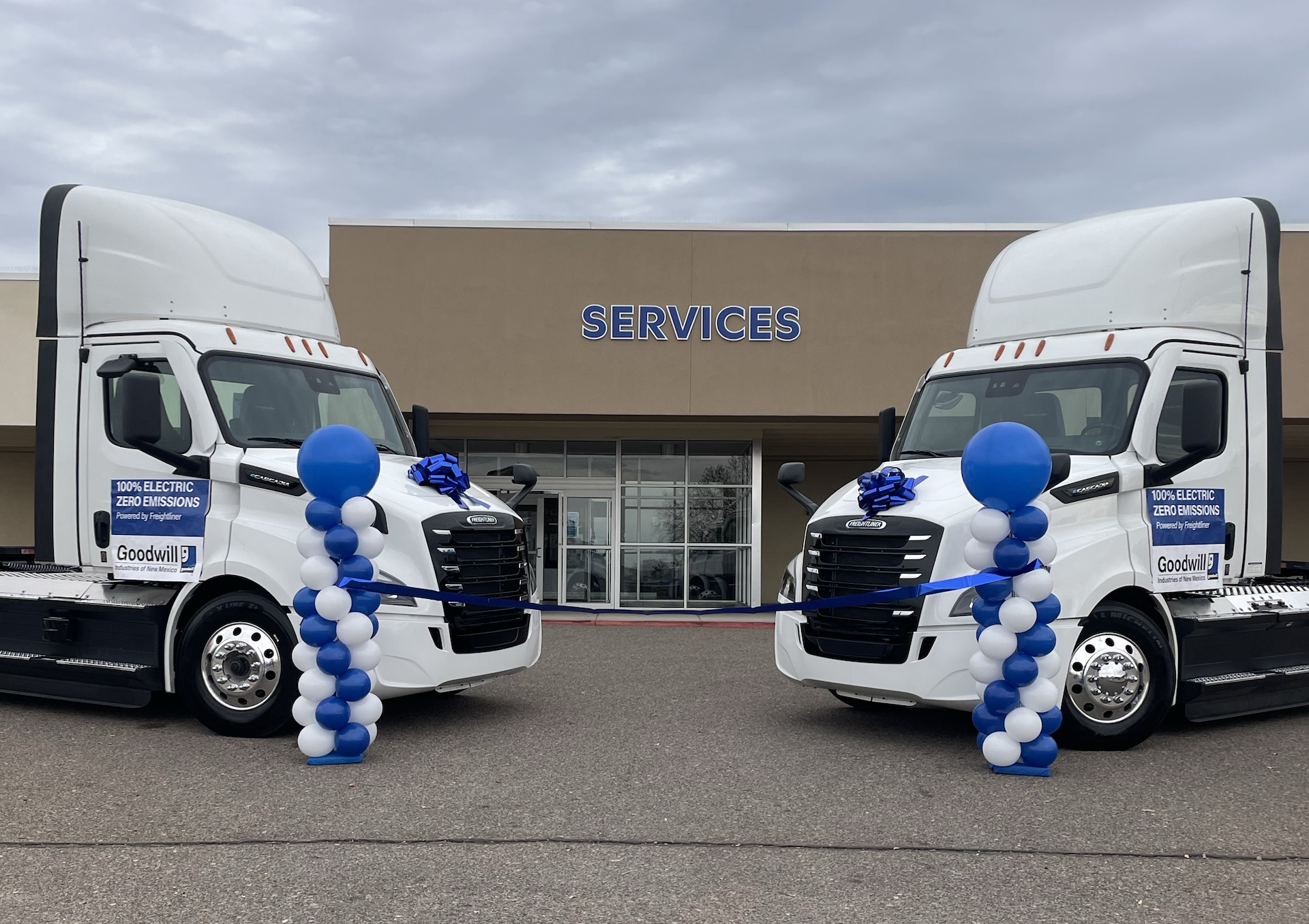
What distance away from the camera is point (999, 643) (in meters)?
6.36

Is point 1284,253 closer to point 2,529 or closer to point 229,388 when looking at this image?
point 229,388

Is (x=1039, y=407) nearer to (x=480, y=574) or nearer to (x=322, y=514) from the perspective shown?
(x=480, y=574)

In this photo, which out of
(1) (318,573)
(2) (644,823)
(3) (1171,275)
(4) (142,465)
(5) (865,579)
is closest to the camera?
(2) (644,823)

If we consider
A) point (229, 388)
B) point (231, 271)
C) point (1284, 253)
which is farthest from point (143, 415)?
point (1284, 253)

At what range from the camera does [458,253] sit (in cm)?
1830

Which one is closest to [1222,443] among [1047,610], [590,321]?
[1047,610]

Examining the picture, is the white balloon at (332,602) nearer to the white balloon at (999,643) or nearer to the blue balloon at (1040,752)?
the white balloon at (999,643)

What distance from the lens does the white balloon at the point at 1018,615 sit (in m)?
6.31

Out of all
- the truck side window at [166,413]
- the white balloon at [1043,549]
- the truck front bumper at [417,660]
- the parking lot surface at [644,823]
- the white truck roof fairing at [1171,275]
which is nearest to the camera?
the parking lot surface at [644,823]

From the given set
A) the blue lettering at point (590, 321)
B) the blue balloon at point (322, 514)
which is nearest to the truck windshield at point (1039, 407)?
the blue balloon at point (322, 514)

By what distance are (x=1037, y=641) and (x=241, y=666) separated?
495 cm

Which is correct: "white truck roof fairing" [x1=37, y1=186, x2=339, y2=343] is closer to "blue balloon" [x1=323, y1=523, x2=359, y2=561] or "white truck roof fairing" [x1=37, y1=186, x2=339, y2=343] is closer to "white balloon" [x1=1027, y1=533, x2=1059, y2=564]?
"blue balloon" [x1=323, y1=523, x2=359, y2=561]

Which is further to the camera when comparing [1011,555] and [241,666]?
[241,666]

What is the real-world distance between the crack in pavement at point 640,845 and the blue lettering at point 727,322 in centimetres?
1373
